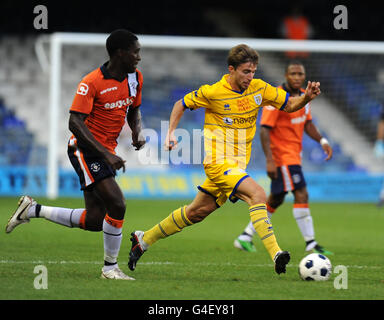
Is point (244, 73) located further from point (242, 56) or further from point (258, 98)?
point (258, 98)

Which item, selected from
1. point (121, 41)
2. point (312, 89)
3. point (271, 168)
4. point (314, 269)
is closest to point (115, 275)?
point (314, 269)

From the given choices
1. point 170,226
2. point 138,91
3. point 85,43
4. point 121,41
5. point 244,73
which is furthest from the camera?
point 85,43

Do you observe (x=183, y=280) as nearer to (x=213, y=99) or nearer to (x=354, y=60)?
(x=213, y=99)

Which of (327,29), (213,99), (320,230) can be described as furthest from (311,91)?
(327,29)

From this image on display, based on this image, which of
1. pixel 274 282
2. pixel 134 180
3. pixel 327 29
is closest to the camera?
pixel 274 282

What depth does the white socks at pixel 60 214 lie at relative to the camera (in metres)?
6.75

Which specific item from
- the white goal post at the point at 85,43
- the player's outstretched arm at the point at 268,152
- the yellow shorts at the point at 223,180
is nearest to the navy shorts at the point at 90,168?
the yellow shorts at the point at 223,180

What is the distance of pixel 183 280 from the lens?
6227 mm

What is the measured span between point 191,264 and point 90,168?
5.83ft

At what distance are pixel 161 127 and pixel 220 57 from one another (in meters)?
2.82

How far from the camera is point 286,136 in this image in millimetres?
9180

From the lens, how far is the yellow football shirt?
6797 mm

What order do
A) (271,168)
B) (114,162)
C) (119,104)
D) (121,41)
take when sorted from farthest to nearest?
(271,168) → (119,104) → (121,41) → (114,162)

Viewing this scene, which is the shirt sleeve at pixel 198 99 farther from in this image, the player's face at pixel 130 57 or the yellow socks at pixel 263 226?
the yellow socks at pixel 263 226
